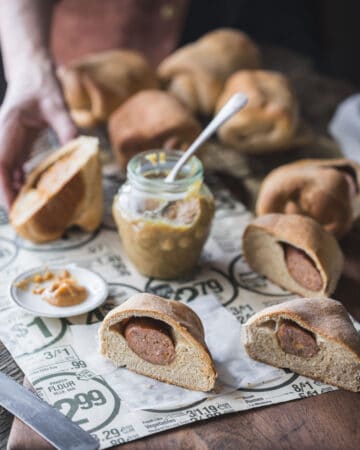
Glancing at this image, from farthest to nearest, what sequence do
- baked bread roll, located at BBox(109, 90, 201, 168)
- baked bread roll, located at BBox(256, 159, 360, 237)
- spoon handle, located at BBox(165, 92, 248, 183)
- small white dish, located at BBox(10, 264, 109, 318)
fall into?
baked bread roll, located at BBox(109, 90, 201, 168)
baked bread roll, located at BBox(256, 159, 360, 237)
spoon handle, located at BBox(165, 92, 248, 183)
small white dish, located at BBox(10, 264, 109, 318)

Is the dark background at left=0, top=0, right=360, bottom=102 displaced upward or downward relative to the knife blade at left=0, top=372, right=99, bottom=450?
downward

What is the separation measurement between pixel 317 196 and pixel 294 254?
0.23m

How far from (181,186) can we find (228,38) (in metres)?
1.08

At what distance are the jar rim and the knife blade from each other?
0.52 metres

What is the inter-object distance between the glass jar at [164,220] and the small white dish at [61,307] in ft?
0.40

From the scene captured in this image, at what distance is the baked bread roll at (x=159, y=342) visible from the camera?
1316 mm

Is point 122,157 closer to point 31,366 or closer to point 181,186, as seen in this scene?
point 181,186

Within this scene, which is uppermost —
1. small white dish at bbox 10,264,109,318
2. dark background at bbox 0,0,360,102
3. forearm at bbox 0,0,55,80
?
forearm at bbox 0,0,55,80

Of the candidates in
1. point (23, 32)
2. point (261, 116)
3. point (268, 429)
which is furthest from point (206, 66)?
point (268, 429)

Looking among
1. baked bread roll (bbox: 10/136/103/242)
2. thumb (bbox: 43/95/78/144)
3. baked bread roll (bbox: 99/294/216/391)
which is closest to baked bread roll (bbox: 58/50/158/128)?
thumb (bbox: 43/95/78/144)

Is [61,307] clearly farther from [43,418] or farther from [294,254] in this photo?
[294,254]

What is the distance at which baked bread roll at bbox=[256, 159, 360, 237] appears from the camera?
70.3 inches

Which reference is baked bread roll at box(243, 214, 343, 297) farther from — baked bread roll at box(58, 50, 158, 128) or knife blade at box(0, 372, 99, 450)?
baked bread roll at box(58, 50, 158, 128)

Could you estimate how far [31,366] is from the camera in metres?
1.36
